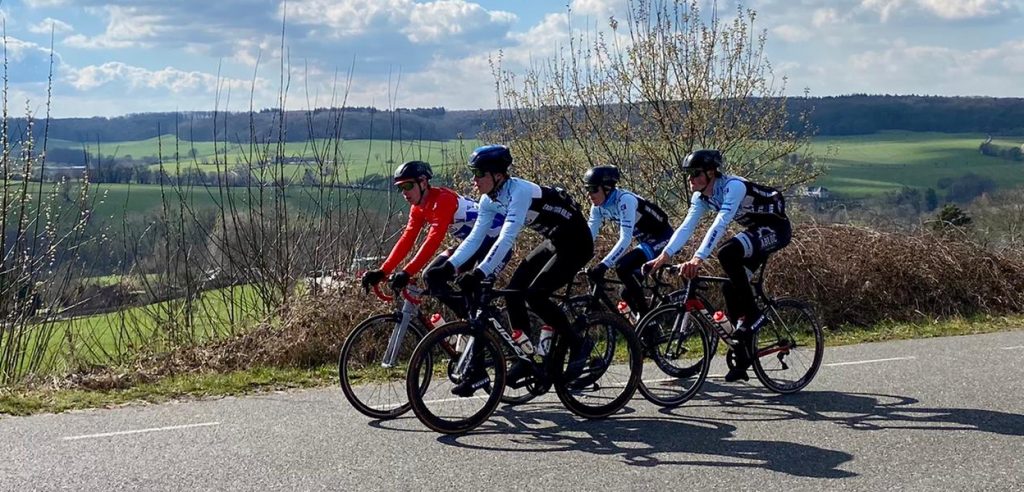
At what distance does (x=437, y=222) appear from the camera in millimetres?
7445

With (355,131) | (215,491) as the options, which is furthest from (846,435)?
(355,131)

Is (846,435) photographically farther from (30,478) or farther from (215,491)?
(30,478)

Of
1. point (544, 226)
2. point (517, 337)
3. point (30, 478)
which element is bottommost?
point (30, 478)

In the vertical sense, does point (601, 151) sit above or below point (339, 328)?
above

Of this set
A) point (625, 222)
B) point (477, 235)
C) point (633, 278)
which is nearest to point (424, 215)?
point (477, 235)

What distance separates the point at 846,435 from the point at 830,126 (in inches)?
2094

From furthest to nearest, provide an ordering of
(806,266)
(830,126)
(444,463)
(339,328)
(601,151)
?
(830,126) < (601,151) < (806,266) < (339,328) < (444,463)

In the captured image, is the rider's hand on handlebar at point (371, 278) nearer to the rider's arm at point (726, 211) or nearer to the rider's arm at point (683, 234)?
the rider's arm at point (683, 234)

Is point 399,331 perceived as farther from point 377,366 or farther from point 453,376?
point 453,376

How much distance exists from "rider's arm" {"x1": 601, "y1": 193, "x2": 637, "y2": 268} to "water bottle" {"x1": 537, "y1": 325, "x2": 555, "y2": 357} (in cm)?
118

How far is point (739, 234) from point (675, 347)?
106cm

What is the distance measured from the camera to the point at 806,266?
42.0ft

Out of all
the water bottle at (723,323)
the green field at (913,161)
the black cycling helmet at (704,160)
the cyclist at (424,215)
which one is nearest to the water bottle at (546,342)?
the cyclist at (424,215)

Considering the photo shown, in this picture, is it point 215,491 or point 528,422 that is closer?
point 215,491
